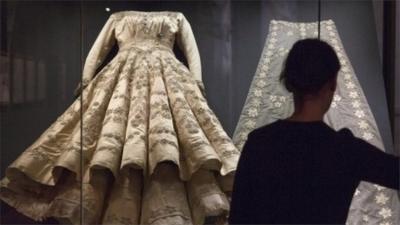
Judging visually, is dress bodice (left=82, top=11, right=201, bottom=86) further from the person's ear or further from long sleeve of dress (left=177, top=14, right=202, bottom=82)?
the person's ear

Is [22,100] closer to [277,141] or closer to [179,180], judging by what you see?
[179,180]

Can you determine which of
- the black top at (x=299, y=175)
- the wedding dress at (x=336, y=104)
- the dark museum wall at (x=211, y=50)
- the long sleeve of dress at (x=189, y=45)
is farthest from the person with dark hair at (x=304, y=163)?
the long sleeve of dress at (x=189, y=45)

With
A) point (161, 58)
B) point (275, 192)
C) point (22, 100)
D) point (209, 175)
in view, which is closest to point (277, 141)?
point (275, 192)

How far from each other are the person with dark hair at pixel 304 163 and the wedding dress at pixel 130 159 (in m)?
0.30

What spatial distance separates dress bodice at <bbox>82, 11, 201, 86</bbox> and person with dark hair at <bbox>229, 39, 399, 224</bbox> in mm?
529

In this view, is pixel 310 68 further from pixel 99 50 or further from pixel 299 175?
pixel 99 50

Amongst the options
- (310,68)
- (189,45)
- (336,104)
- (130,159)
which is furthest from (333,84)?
(189,45)

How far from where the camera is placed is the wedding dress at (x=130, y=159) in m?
1.20

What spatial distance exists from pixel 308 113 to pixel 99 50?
67 cm

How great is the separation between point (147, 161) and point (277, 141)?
401 millimetres

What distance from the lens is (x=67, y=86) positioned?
4.42 feet

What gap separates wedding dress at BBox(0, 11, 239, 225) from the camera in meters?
1.20

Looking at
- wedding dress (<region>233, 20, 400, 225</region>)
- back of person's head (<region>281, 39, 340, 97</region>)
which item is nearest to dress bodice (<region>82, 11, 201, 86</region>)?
wedding dress (<region>233, 20, 400, 225</region>)

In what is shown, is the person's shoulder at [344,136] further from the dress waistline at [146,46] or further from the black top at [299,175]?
the dress waistline at [146,46]
